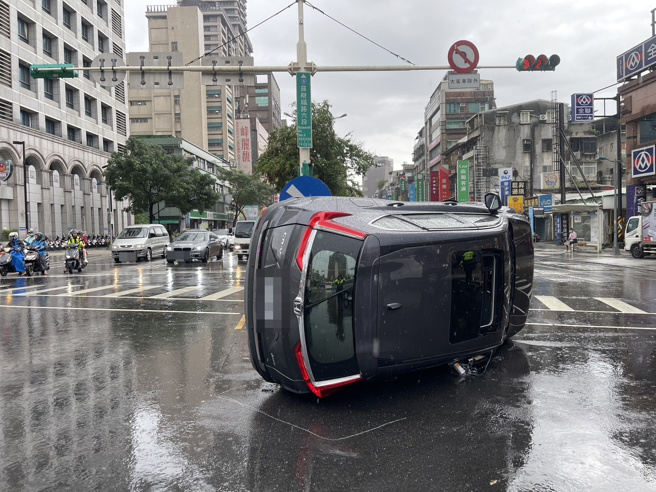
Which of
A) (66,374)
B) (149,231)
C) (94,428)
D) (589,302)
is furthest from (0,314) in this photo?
(149,231)

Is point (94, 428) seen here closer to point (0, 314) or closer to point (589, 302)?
point (0, 314)

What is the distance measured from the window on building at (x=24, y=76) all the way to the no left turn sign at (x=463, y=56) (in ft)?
121

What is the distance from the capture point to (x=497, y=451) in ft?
12.2

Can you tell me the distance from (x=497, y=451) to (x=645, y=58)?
33.7m

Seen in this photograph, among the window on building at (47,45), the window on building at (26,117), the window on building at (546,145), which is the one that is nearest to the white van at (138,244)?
the window on building at (26,117)

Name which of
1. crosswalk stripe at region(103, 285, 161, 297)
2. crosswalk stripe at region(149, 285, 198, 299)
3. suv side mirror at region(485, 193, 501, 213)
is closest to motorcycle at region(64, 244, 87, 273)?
crosswalk stripe at region(103, 285, 161, 297)

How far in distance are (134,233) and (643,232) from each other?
81.3ft

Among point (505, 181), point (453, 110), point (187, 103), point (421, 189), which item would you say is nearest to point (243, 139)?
point (187, 103)

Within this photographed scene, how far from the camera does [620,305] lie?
35.0 feet

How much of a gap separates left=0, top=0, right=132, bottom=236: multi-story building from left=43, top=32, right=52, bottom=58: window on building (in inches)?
3.0

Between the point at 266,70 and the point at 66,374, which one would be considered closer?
the point at 66,374

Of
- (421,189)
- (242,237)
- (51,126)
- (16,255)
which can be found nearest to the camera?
(16,255)

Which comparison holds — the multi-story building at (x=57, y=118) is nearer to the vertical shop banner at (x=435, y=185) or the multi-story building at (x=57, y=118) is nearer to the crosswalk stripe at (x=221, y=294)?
the crosswalk stripe at (x=221, y=294)

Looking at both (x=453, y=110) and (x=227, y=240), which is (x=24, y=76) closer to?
(x=227, y=240)
